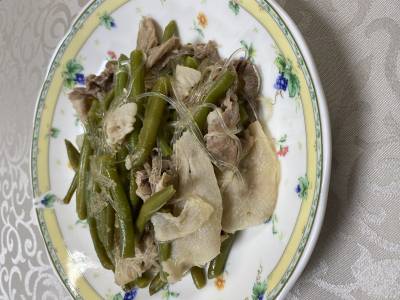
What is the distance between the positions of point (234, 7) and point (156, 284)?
647mm

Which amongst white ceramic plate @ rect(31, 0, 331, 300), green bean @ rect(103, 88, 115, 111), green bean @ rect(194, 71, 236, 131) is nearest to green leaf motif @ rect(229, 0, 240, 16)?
white ceramic plate @ rect(31, 0, 331, 300)

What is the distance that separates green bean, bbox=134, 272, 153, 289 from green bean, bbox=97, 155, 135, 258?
4.2 inches

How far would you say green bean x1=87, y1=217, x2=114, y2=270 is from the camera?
1.13m

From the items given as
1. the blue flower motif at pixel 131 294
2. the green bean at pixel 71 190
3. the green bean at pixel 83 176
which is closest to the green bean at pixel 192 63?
the green bean at pixel 83 176

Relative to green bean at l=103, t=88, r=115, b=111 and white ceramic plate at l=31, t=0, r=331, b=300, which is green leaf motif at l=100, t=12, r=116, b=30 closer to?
white ceramic plate at l=31, t=0, r=331, b=300

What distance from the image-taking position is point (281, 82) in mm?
871

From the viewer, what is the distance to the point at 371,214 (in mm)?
764

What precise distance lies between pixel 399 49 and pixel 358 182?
23cm

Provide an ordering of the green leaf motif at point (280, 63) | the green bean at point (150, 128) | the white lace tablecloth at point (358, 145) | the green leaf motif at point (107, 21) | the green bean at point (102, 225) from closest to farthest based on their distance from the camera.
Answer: the white lace tablecloth at point (358, 145) → the green leaf motif at point (280, 63) → the green bean at point (150, 128) → the green bean at point (102, 225) → the green leaf motif at point (107, 21)

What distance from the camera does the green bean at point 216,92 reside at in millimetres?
913

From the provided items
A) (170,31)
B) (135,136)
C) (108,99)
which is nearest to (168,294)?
(135,136)

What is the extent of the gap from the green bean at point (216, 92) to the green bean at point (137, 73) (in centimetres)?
17

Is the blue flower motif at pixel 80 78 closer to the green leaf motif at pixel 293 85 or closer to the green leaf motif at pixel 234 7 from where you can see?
the green leaf motif at pixel 234 7

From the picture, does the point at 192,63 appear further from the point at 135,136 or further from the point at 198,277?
the point at 198,277
